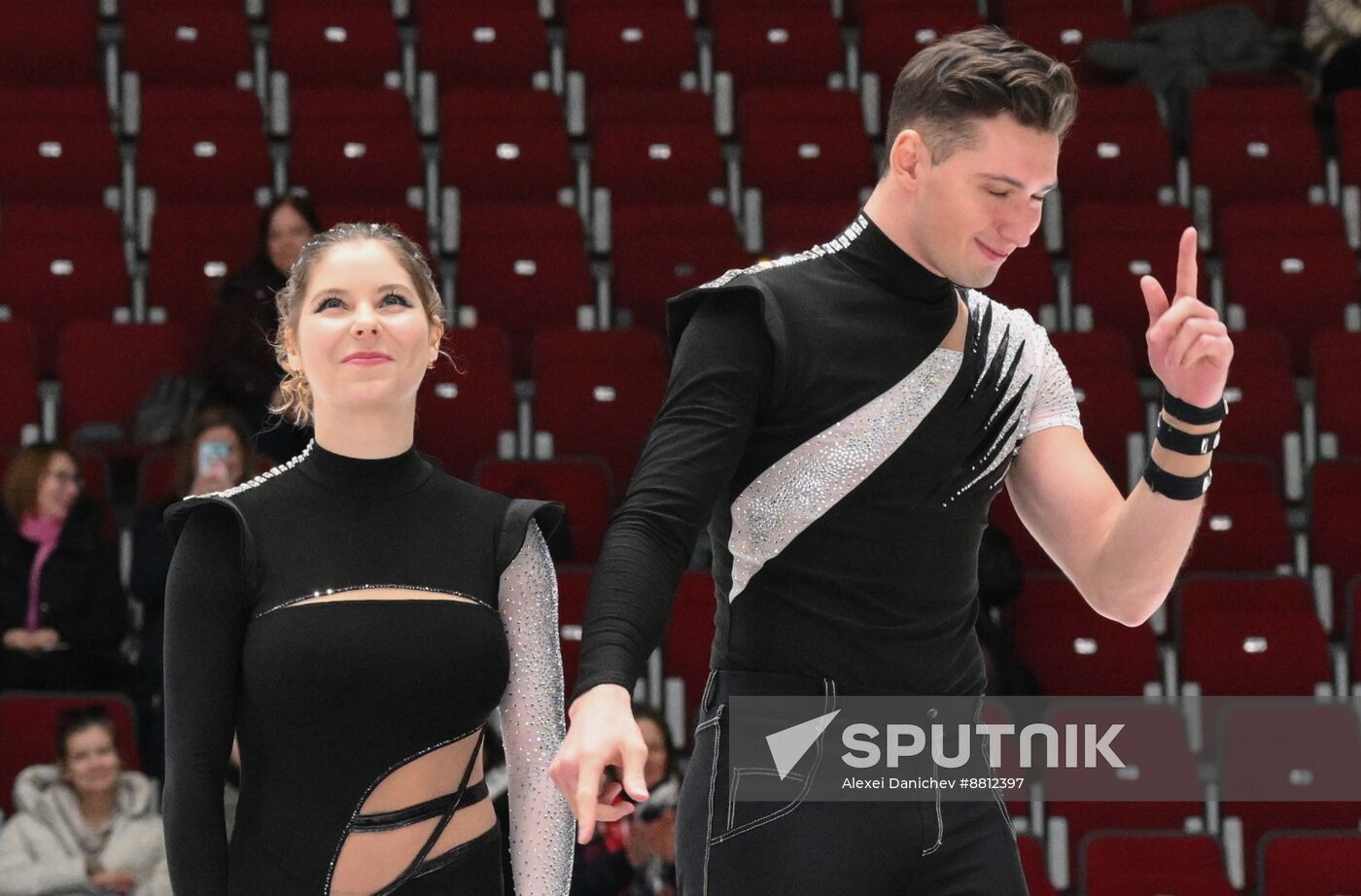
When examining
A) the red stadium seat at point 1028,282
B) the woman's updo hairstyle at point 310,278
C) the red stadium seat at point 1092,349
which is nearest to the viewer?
the woman's updo hairstyle at point 310,278

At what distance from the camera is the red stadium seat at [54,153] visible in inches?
315

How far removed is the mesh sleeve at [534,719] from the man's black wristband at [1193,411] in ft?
2.92

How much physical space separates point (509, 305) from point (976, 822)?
18.1 feet

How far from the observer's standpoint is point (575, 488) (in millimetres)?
6637

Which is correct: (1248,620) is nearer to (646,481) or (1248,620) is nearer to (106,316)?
(106,316)

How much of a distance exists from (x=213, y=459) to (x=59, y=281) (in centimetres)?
176

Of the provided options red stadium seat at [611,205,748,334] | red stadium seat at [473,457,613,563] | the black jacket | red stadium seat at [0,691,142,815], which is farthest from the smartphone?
red stadium seat at [611,205,748,334]

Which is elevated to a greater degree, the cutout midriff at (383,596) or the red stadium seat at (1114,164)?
the red stadium seat at (1114,164)

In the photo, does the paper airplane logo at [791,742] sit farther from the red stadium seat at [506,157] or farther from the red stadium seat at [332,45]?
the red stadium seat at [332,45]

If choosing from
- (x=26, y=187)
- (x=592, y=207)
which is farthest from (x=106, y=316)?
(x=592, y=207)

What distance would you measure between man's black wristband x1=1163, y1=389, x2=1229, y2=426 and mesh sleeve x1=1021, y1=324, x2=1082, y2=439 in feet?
1.02

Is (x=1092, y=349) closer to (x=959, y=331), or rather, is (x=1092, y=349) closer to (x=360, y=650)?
(x=959, y=331)

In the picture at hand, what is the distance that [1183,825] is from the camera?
6309 mm

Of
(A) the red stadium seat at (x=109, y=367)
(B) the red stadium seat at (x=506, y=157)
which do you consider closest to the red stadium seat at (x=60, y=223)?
(A) the red stadium seat at (x=109, y=367)
